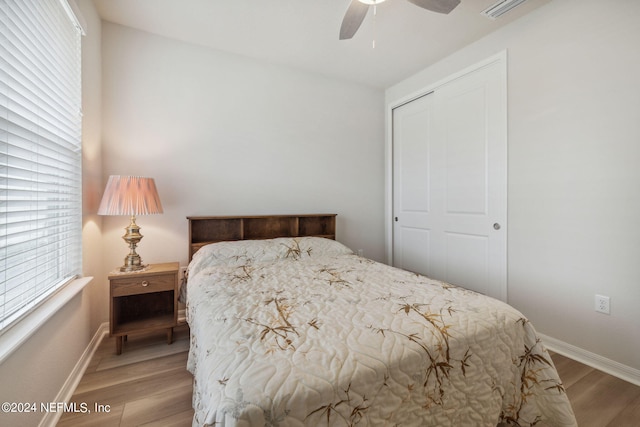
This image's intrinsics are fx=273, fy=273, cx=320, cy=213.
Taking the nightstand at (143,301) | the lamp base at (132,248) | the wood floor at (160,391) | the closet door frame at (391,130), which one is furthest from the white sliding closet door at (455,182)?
the lamp base at (132,248)

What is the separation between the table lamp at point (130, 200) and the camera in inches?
73.3

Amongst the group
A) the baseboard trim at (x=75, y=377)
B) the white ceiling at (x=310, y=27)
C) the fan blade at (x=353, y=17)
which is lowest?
the baseboard trim at (x=75, y=377)

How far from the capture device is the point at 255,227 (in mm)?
2734

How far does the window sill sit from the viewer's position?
3.09 ft

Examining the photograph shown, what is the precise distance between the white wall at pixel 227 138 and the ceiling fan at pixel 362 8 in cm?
114

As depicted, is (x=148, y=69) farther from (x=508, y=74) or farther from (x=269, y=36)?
(x=508, y=74)

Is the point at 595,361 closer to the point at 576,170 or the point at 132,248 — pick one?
the point at 576,170

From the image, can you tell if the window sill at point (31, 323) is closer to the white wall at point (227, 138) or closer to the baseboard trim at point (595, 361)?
the white wall at point (227, 138)

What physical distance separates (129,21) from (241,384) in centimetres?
281

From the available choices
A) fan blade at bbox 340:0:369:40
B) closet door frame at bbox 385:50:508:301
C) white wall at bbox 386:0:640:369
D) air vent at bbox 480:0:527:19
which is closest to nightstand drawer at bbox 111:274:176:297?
fan blade at bbox 340:0:369:40

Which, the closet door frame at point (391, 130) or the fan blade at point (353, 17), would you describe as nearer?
the fan blade at point (353, 17)

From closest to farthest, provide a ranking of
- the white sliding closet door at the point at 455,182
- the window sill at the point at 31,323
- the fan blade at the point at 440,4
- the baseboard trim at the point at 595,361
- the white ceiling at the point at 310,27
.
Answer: the window sill at the point at 31,323
the fan blade at the point at 440,4
the baseboard trim at the point at 595,361
the white ceiling at the point at 310,27
the white sliding closet door at the point at 455,182

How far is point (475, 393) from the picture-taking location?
1.06 m

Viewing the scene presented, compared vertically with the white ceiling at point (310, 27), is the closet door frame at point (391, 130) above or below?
below
